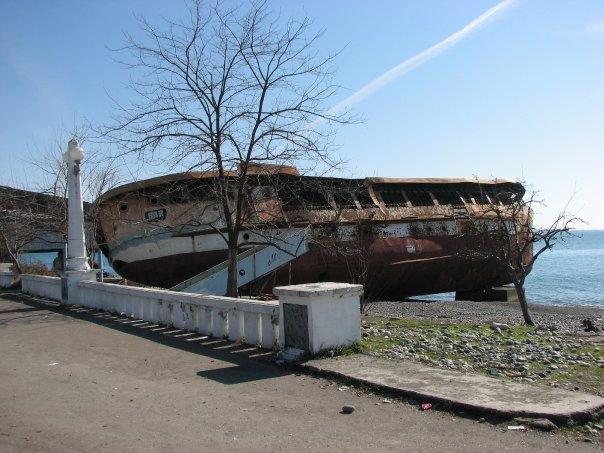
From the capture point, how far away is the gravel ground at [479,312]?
68.4 feet

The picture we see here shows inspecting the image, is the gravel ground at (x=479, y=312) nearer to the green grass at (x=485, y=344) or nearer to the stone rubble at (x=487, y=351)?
the green grass at (x=485, y=344)

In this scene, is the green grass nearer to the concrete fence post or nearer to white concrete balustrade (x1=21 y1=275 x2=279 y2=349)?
white concrete balustrade (x1=21 y1=275 x2=279 y2=349)

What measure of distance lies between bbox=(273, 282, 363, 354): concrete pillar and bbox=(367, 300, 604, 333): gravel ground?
1288cm

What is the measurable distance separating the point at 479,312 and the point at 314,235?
784cm

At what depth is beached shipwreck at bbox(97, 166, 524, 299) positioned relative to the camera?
20.5 metres

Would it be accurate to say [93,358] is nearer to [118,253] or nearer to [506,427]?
[506,427]

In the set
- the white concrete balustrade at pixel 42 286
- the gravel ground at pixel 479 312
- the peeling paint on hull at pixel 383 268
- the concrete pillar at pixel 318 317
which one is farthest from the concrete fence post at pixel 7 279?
the concrete pillar at pixel 318 317

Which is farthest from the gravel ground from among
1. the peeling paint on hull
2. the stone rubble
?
the stone rubble

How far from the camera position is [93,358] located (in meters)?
7.86

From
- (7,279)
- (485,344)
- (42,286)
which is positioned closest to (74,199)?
(42,286)

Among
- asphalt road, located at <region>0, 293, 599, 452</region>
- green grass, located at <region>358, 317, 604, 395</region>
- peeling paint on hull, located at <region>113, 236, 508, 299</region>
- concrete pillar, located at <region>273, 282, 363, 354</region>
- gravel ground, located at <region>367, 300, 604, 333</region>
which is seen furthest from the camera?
peeling paint on hull, located at <region>113, 236, 508, 299</region>

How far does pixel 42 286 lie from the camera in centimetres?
1711

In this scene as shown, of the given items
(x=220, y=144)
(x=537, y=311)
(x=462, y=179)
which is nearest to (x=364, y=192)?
(x=462, y=179)

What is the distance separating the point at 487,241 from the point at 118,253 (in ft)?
52.1
